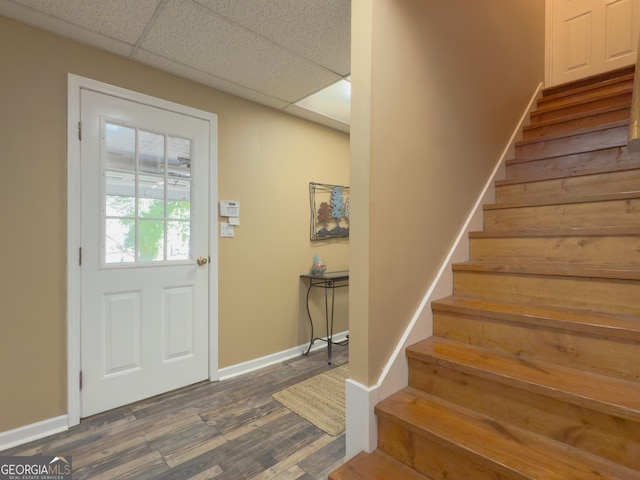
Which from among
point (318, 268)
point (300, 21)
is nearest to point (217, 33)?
point (300, 21)

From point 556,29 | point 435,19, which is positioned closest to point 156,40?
point 435,19

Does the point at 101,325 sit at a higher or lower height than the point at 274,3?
lower

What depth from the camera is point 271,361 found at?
2.80 meters

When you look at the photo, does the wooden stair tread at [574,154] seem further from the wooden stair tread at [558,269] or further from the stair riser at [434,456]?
the stair riser at [434,456]

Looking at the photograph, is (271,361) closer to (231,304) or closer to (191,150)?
(231,304)

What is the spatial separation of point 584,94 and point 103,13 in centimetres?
353

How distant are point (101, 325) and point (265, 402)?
1194 millimetres

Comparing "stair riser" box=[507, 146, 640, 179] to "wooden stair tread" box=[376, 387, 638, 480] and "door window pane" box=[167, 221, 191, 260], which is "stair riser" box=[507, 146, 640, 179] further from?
"door window pane" box=[167, 221, 191, 260]

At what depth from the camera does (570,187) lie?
1797 millimetres

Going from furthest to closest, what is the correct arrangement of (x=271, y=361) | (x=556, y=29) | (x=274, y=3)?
1. (x=556, y=29)
2. (x=271, y=361)
3. (x=274, y=3)

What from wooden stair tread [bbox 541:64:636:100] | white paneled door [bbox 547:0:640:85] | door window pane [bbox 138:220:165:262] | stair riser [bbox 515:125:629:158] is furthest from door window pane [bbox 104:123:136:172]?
white paneled door [bbox 547:0:640:85]

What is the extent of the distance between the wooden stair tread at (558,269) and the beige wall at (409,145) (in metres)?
0.20

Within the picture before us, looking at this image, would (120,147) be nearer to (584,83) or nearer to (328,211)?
(328,211)

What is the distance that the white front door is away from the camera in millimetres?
1929
